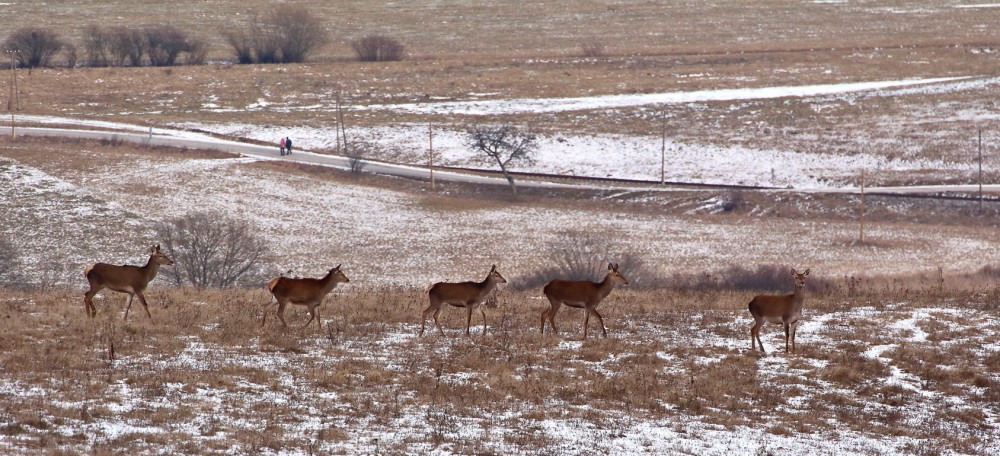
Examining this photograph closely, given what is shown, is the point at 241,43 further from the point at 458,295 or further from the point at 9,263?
the point at 458,295

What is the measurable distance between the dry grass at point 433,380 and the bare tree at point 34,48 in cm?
11362

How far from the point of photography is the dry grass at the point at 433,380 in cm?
1437

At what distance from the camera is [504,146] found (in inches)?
3307

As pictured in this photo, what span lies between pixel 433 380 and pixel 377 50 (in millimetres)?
120356

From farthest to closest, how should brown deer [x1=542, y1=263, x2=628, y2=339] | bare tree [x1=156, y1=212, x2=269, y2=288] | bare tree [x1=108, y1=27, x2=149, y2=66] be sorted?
bare tree [x1=108, y1=27, x2=149, y2=66] → bare tree [x1=156, y1=212, x2=269, y2=288] → brown deer [x1=542, y1=263, x2=628, y2=339]

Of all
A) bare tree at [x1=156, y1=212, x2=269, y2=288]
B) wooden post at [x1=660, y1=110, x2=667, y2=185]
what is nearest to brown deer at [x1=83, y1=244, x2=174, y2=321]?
bare tree at [x1=156, y1=212, x2=269, y2=288]

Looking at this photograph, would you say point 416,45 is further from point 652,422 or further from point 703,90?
point 652,422

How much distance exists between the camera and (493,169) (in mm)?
83750

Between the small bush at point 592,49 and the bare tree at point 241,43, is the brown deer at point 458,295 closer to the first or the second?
the small bush at point 592,49

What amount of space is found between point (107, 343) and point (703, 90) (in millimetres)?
95897

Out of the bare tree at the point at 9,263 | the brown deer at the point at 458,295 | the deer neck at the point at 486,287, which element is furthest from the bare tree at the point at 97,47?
the deer neck at the point at 486,287

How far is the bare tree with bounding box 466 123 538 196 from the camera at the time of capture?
82.8 metres

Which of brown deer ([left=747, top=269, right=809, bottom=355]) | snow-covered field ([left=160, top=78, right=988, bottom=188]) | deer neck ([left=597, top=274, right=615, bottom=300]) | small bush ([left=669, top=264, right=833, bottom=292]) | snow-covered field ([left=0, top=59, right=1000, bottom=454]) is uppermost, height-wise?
snow-covered field ([left=160, top=78, right=988, bottom=188])

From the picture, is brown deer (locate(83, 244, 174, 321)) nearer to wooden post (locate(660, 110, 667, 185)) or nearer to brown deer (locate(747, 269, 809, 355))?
brown deer (locate(747, 269, 809, 355))
